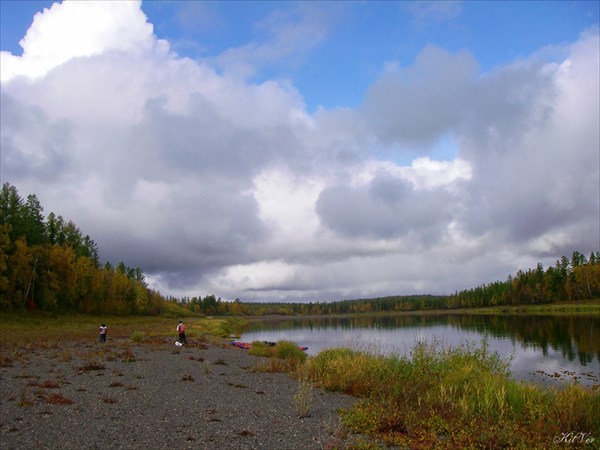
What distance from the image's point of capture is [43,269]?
70.9 metres

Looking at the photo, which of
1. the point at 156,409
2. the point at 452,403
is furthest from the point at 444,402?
the point at 156,409

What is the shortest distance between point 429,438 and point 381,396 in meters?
4.26

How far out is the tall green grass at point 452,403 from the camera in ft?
33.3

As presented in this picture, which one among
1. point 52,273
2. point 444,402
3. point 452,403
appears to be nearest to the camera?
point 452,403

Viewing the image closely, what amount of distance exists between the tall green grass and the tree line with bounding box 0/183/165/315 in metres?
58.9

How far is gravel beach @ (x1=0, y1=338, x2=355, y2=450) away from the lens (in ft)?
34.1

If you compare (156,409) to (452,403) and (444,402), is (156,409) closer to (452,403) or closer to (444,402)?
(444,402)

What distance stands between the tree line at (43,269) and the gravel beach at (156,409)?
157 ft

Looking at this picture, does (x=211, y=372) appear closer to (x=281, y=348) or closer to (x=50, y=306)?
(x=281, y=348)

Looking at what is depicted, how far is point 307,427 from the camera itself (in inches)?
452

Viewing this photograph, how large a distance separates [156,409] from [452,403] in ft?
29.2

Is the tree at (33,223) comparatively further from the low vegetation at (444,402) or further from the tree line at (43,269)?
the low vegetation at (444,402)

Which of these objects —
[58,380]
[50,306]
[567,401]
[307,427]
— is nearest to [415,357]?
[567,401]

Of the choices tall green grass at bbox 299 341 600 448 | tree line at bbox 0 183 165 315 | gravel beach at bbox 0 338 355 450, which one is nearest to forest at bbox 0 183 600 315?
tree line at bbox 0 183 165 315
